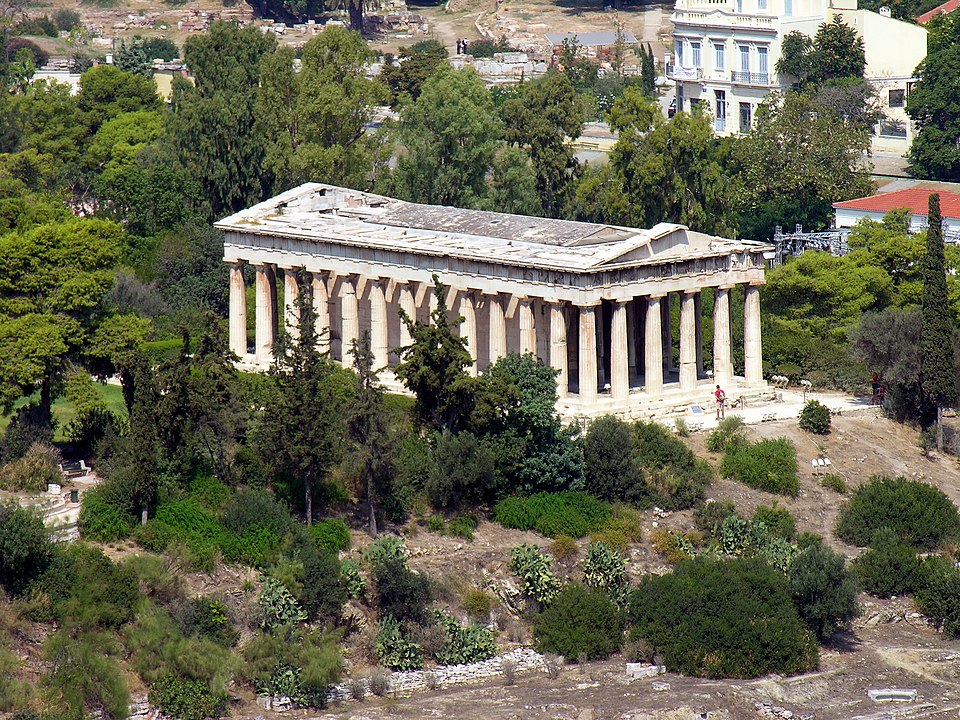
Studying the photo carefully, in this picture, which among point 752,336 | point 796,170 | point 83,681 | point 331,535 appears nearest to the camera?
point 83,681

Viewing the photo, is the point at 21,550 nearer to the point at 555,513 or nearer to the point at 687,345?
the point at 555,513

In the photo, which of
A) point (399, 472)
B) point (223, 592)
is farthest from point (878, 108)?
point (223, 592)

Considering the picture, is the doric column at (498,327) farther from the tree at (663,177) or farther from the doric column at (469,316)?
the tree at (663,177)

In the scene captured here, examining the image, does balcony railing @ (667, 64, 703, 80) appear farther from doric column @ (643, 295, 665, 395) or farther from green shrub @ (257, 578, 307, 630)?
green shrub @ (257, 578, 307, 630)

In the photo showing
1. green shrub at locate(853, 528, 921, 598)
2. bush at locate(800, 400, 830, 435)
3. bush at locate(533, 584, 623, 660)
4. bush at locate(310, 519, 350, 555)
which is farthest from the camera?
bush at locate(800, 400, 830, 435)

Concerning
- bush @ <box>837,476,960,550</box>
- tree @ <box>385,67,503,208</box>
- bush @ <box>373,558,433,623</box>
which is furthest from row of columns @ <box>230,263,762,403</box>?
tree @ <box>385,67,503,208</box>

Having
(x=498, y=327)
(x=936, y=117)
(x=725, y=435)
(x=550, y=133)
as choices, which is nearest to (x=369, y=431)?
(x=498, y=327)
